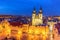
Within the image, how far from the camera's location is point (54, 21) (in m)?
5.36

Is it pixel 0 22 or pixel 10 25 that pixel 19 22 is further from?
pixel 0 22

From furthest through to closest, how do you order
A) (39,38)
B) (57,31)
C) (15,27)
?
(15,27) < (57,31) < (39,38)

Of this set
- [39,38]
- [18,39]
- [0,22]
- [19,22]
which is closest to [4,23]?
[0,22]

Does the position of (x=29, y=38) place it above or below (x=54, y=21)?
below

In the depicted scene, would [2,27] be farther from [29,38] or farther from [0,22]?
[29,38]

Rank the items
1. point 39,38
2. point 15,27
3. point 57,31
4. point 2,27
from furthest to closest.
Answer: point 15,27, point 2,27, point 57,31, point 39,38

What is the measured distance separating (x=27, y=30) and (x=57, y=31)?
1120mm

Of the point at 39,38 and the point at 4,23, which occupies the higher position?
the point at 4,23

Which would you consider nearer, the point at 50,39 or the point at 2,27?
the point at 50,39

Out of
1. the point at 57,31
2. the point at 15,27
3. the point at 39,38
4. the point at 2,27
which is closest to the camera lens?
the point at 39,38

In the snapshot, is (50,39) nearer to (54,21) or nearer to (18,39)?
(18,39)

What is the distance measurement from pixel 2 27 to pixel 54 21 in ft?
5.32

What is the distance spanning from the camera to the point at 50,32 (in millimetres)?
4945

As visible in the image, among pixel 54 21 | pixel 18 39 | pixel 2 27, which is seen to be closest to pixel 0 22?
pixel 2 27
